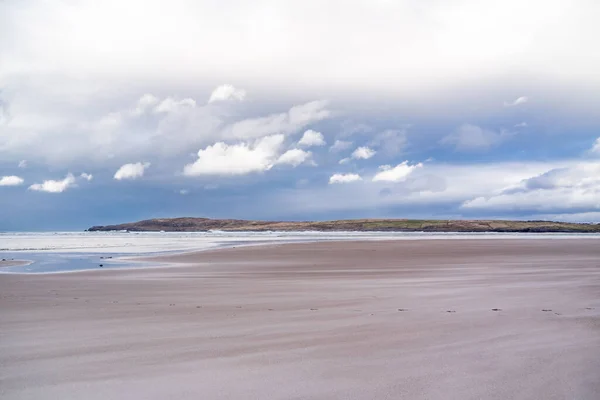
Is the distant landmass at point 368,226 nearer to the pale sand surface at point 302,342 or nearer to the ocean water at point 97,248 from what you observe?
the ocean water at point 97,248

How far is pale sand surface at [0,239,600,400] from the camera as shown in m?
5.19

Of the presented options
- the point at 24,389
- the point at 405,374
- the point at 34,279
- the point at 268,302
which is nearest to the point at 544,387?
the point at 405,374

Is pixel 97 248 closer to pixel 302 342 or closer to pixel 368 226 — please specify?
pixel 302 342

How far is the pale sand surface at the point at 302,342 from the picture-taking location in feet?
17.0

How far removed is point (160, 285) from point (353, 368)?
9.86 m

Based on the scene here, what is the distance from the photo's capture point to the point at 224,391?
505 centimetres

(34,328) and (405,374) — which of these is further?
(34,328)

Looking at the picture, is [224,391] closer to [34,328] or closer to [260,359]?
[260,359]

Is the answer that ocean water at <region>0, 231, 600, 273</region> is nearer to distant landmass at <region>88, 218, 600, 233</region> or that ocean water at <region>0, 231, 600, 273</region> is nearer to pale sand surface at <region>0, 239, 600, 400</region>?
pale sand surface at <region>0, 239, 600, 400</region>

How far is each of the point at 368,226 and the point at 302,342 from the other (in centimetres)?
14442

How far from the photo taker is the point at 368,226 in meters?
150

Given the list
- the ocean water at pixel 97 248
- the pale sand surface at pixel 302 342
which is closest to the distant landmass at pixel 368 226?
the ocean water at pixel 97 248

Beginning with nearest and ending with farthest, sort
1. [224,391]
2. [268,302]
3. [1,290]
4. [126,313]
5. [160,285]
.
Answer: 1. [224,391]
2. [126,313]
3. [268,302]
4. [1,290]
5. [160,285]

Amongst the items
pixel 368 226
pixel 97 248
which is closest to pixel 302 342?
pixel 97 248
